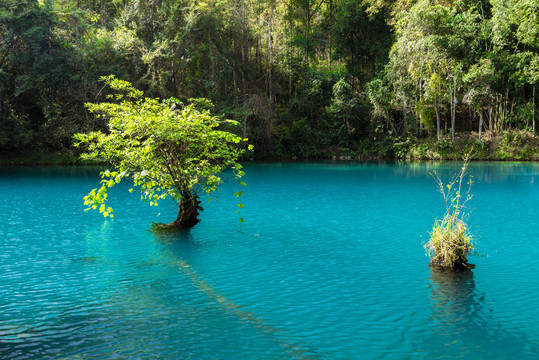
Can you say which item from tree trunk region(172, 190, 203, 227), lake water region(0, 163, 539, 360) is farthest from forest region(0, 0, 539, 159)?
tree trunk region(172, 190, 203, 227)

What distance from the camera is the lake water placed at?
5125 millimetres

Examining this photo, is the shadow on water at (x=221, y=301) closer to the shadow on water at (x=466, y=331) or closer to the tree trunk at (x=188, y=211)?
the tree trunk at (x=188, y=211)

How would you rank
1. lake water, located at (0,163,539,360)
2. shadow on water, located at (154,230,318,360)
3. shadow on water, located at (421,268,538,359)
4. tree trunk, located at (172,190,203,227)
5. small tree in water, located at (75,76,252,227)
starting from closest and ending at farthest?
shadow on water, located at (421,268,538,359) < shadow on water, located at (154,230,318,360) < lake water, located at (0,163,539,360) < small tree in water, located at (75,76,252,227) < tree trunk, located at (172,190,203,227)

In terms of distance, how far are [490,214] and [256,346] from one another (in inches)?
424

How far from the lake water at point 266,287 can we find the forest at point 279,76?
22.0m

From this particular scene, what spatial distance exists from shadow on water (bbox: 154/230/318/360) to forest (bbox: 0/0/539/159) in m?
24.6

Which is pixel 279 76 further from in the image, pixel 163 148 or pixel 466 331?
pixel 466 331

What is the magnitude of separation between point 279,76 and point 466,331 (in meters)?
38.3

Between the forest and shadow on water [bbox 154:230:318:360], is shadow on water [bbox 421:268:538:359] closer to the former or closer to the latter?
shadow on water [bbox 154:230:318:360]

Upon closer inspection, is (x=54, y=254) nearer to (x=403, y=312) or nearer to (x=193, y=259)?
(x=193, y=259)

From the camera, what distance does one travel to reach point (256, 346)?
16.6 feet

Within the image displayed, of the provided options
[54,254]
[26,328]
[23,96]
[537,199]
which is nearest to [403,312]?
[26,328]

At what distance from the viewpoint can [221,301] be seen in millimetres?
6574

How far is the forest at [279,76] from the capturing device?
32.8 m
